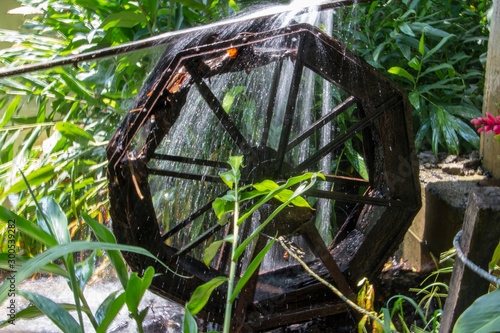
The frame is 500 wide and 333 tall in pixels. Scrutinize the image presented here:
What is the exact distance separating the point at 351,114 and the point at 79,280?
8.42 ft

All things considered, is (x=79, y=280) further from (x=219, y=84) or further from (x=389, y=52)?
(x=389, y=52)

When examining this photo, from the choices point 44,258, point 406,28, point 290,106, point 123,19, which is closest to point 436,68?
point 406,28

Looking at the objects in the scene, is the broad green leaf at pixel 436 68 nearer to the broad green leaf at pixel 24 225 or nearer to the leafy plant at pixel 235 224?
the leafy plant at pixel 235 224

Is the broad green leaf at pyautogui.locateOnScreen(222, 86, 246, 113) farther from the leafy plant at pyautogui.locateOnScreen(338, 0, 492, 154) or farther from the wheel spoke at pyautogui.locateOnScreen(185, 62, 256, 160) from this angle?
the leafy plant at pyautogui.locateOnScreen(338, 0, 492, 154)

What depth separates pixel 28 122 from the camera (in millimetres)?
3396

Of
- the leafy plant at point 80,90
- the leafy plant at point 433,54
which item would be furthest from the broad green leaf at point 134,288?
the leafy plant at point 433,54

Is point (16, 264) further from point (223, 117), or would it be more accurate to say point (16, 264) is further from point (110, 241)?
point (223, 117)

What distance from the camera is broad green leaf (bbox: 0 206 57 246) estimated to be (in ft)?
2.64

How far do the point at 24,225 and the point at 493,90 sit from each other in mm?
2416

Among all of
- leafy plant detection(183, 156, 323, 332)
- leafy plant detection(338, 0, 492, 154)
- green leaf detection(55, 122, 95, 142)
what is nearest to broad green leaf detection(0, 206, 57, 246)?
leafy plant detection(183, 156, 323, 332)

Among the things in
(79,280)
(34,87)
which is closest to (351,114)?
(34,87)

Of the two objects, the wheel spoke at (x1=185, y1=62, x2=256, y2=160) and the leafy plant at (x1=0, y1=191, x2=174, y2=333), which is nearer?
the leafy plant at (x1=0, y1=191, x2=174, y2=333)

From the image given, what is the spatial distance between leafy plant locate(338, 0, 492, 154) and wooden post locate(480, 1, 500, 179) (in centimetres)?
20

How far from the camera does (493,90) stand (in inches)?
96.3
